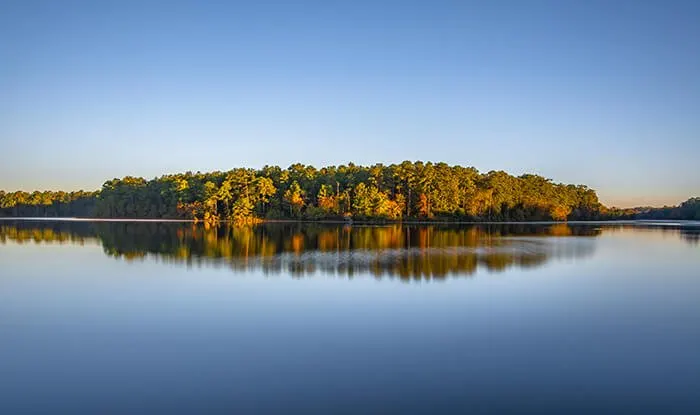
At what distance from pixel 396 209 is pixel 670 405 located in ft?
194

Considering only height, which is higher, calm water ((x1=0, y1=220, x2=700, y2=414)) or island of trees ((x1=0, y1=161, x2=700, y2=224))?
island of trees ((x1=0, y1=161, x2=700, y2=224))

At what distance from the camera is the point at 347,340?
8.94m

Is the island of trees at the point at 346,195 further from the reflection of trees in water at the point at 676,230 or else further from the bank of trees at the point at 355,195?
the reflection of trees in water at the point at 676,230

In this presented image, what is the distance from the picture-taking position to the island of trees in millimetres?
65812

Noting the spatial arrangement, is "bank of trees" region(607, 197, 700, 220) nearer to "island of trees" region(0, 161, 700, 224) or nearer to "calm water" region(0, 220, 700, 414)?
"island of trees" region(0, 161, 700, 224)

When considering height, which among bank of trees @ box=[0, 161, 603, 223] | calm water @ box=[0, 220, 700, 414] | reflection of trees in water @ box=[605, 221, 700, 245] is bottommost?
calm water @ box=[0, 220, 700, 414]

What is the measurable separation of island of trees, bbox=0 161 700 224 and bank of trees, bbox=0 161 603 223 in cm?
14

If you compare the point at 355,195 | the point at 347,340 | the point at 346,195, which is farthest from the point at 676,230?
the point at 347,340

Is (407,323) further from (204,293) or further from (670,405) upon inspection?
(204,293)

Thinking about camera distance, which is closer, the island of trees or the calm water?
the calm water

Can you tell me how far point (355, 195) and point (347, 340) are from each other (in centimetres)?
5728

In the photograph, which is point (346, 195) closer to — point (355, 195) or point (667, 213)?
point (355, 195)

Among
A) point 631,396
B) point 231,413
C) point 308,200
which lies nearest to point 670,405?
point 631,396

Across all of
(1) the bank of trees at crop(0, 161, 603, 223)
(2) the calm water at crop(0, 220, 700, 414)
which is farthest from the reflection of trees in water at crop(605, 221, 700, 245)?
(2) the calm water at crop(0, 220, 700, 414)
